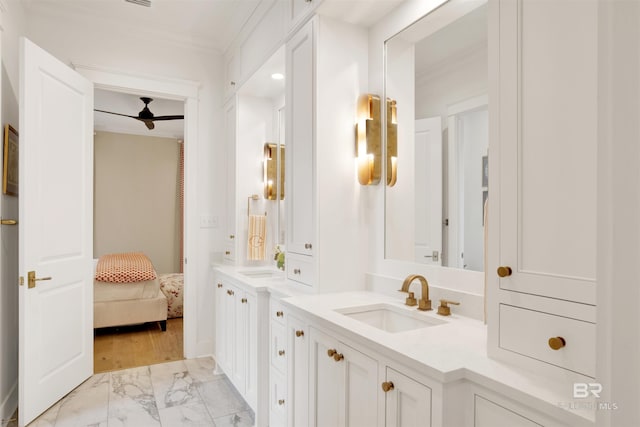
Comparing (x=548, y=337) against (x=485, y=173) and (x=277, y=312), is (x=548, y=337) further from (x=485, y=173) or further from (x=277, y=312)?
(x=277, y=312)

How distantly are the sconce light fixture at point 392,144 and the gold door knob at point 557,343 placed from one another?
114 cm

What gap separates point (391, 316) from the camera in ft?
5.82

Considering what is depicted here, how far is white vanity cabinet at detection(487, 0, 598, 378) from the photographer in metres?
0.91

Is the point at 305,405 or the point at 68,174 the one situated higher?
the point at 68,174

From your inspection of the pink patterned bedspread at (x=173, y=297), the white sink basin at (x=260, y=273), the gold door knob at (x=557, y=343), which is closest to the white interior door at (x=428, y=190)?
the gold door knob at (x=557, y=343)

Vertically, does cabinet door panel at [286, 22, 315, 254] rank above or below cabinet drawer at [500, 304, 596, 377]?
above

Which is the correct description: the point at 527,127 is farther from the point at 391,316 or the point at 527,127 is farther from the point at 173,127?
the point at 173,127

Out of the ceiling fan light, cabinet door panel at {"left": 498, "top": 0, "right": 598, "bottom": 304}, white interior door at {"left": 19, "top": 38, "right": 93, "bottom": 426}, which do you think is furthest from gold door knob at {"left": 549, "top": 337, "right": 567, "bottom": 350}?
the ceiling fan light

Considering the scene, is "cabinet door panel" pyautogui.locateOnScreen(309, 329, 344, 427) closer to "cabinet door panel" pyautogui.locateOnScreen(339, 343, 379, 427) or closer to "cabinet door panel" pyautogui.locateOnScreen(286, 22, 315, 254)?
"cabinet door panel" pyautogui.locateOnScreen(339, 343, 379, 427)

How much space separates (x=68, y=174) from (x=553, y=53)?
2944 millimetres

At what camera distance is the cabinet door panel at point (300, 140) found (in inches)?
81.4

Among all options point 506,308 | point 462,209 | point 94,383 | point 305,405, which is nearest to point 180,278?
point 94,383

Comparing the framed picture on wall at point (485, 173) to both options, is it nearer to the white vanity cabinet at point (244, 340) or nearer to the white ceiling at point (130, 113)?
the white vanity cabinet at point (244, 340)

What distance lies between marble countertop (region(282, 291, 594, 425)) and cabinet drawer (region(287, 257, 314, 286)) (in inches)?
12.9
